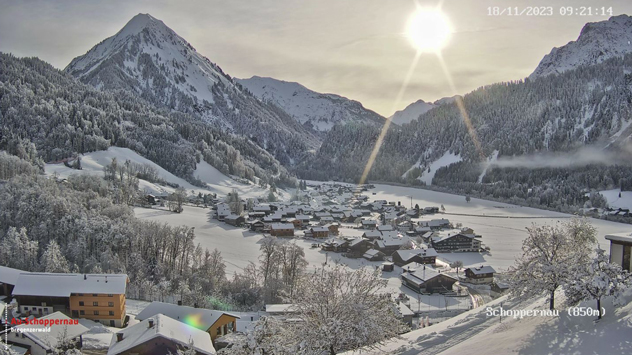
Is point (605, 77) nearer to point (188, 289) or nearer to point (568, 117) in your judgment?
point (568, 117)

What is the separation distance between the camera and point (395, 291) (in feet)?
123

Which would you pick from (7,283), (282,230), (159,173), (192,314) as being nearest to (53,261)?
(7,283)

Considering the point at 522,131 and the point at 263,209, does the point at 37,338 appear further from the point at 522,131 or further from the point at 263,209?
the point at 522,131

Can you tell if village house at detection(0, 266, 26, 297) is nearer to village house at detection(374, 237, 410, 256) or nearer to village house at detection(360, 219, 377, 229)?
village house at detection(374, 237, 410, 256)

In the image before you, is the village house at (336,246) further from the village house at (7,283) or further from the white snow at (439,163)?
the white snow at (439,163)

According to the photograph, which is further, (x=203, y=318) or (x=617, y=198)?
(x=617, y=198)

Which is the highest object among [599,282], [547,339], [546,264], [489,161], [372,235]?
[489,161]

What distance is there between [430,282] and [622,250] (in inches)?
836

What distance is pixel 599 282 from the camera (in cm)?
1445

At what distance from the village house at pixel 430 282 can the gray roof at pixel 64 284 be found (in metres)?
24.5

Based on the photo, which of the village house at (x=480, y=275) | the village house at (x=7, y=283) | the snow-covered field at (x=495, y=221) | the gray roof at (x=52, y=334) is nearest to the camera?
the gray roof at (x=52, y=334)

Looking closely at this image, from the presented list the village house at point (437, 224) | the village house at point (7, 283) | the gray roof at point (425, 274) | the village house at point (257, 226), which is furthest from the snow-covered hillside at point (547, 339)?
the village house at point (437, 224)

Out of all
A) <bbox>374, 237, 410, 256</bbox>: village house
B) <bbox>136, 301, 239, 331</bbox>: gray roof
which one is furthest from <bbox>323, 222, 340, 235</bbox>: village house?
<bbox>136, 301, 239, 331</bbox>: gray roof

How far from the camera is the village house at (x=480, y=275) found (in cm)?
4088
